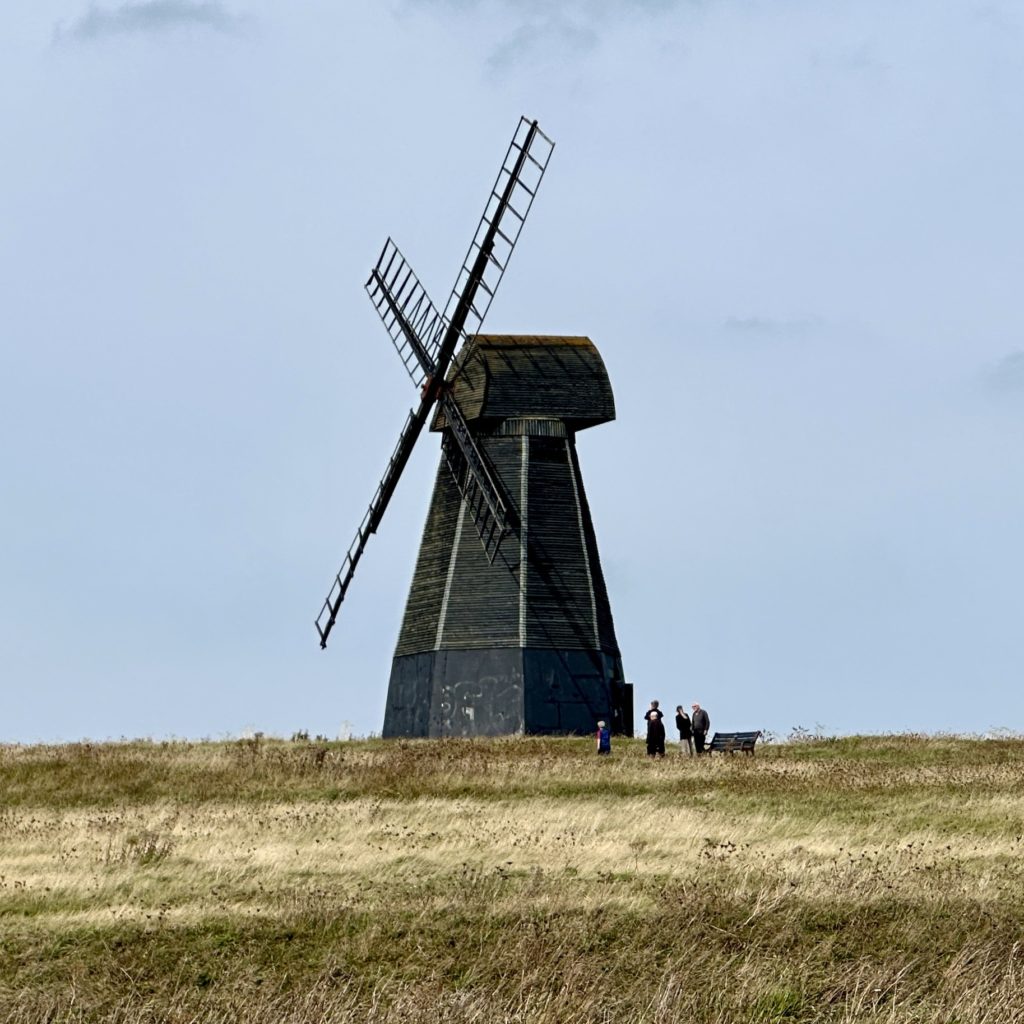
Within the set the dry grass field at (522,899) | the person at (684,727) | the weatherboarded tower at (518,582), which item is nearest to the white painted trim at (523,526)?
the weatherboarded tower at (518,582)

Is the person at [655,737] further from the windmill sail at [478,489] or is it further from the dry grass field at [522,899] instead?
the windmill sail at [478,489]

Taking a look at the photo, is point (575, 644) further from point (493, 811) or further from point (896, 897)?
point (896, 897)

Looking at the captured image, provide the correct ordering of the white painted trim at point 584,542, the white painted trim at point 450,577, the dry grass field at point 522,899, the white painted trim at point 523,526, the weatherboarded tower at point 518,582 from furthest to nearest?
1. the white painted trim at point 584,542
2. the white painted trim at point 450,577
3. the white painted trim at point 523,526
4. the weatherboarded tower at point 518,582
5. the dry grass field at point 522,899

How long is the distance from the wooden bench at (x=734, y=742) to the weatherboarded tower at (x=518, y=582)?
764cm

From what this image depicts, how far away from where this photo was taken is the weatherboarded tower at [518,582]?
4788cm

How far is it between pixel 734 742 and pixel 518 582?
32.9ft

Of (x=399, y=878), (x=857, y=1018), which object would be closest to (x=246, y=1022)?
(x=857, y=1018)

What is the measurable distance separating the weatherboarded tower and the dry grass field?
1351cm

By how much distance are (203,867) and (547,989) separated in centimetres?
772

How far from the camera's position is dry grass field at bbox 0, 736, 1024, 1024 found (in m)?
16.9

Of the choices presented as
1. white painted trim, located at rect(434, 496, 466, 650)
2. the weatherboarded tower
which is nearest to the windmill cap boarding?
the weatherboarded tower

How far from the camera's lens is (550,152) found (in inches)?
2012

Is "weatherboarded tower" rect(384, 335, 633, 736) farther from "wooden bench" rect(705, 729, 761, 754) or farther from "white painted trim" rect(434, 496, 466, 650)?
"wooden bench" rect(705, 729, 761, 754)

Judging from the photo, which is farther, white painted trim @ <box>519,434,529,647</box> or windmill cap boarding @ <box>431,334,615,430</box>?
windmill cap boarding @ <box>431,334,615,430</box>
